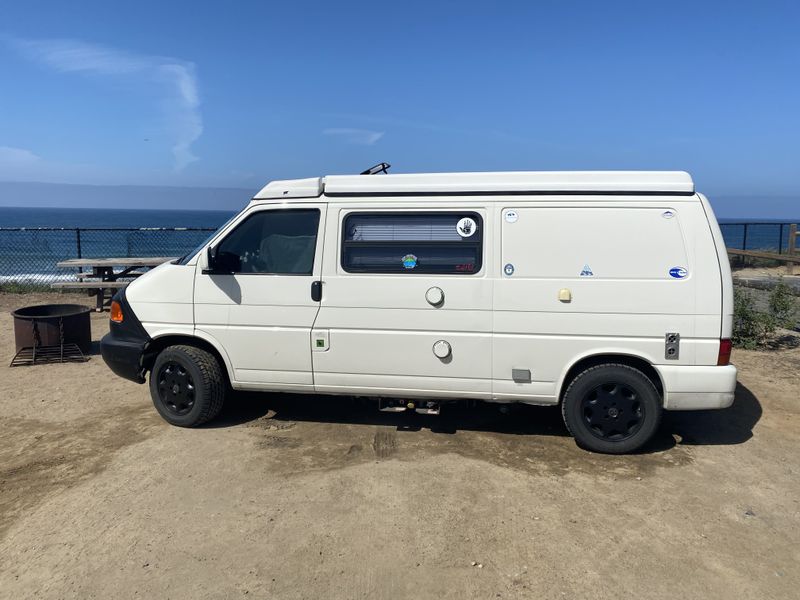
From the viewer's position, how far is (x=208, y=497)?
4238 millimetres

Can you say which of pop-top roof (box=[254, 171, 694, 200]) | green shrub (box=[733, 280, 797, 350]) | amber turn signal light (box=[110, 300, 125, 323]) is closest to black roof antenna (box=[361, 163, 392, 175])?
pop-top roof (box=[254, 171, 694, 200])

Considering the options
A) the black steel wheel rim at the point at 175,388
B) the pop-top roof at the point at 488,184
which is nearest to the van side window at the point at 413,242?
the pop-top roof at the point at 488,184

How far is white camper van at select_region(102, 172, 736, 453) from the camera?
183 inches

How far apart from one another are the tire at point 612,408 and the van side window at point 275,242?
97.2 inches

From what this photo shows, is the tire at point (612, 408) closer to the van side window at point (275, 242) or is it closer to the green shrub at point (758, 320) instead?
the van side window at point (275, 242)

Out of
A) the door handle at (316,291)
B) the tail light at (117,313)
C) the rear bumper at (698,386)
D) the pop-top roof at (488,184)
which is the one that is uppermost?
the pop-top roof at (488,184)

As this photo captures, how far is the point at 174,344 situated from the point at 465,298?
274 centimetres

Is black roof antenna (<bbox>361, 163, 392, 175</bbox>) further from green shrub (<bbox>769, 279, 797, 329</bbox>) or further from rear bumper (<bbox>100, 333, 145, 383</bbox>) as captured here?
Result: green shrub (<bbox>769, 279, 797, 329</bbox>)

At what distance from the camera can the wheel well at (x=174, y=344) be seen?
5.49 metres

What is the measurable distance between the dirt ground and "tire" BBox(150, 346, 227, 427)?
172mm

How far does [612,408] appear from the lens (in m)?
4.87

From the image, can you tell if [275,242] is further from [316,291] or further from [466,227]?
[466,227]

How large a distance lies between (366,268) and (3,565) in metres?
3.11

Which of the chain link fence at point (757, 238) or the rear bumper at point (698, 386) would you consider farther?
the chain link fence at point (757, 238)
